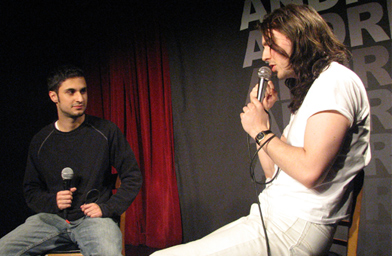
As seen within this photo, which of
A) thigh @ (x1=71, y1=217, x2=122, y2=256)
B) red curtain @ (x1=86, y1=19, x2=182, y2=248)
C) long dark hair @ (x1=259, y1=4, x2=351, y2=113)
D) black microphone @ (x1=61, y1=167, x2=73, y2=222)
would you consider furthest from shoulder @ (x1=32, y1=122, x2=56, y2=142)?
long dark hair @ (x1=259, y1=4, x2=351, y2=113)

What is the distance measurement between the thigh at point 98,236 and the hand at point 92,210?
3 centimetres

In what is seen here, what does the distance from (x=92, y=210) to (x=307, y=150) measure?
4.23ft

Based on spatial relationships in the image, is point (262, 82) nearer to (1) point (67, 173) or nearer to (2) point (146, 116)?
(1) point (67, 173)

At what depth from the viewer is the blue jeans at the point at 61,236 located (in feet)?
5.05

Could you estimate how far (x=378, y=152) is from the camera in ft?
6.79

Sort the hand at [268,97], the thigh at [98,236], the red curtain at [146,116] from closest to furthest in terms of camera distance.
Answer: the hand at [268,97], the thigh at [98,236], the red curtain at [146,116]

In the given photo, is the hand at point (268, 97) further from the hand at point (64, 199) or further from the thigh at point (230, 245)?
the hand at point (64, 199)

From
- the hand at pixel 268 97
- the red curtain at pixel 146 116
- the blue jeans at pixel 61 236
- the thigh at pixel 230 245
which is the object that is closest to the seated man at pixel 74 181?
the blue jeans at pixel 61 236

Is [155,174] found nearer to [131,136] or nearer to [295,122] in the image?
[131,136]

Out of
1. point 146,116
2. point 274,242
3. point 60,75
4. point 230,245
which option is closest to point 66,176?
point 60,75

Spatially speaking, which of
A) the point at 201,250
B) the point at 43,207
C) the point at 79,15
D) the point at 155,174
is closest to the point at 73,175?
the point at 43,207

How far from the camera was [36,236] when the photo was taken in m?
1.63

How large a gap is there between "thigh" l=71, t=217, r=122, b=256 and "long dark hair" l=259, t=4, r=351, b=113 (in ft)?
4.04

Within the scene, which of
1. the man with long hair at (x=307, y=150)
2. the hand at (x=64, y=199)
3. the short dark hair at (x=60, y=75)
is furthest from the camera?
the short dark hair at (x=60, y=75)
